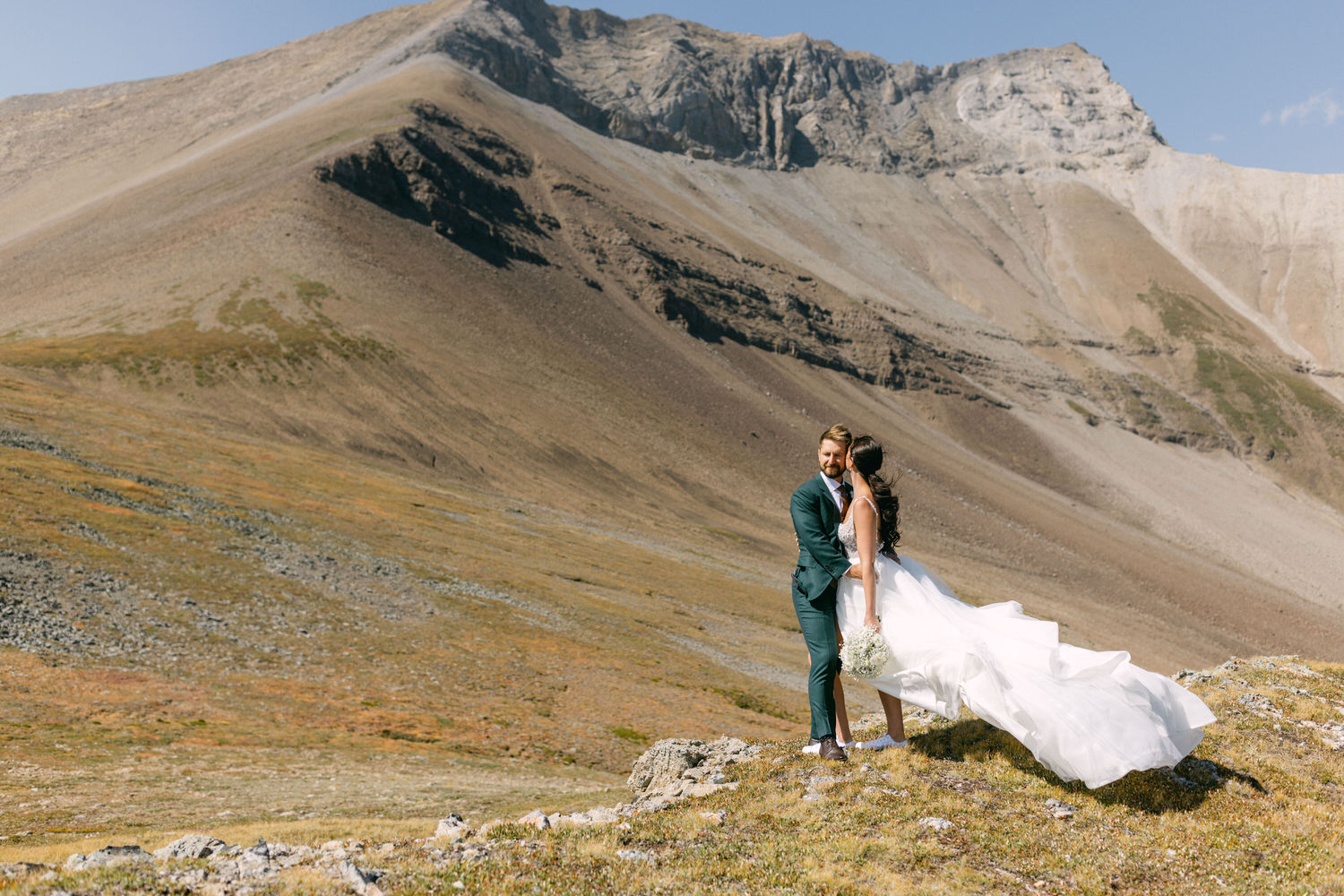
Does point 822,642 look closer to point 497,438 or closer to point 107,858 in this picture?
point 107,858

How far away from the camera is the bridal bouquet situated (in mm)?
10836

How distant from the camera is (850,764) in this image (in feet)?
38.5

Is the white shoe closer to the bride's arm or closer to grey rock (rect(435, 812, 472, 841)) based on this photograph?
the bride's arm

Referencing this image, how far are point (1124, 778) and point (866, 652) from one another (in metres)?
3.79

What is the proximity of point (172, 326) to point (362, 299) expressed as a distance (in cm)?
2103

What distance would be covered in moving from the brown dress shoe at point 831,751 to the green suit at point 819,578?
49 cm

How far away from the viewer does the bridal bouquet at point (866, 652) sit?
35.6 ft

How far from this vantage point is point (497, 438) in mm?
84188

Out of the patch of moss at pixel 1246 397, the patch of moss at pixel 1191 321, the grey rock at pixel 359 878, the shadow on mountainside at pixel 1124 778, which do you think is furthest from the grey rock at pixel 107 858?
the patch of moss at pixel 1191 321

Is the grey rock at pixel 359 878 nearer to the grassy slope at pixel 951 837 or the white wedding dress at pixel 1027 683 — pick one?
the grassy slope at pixel 951 837

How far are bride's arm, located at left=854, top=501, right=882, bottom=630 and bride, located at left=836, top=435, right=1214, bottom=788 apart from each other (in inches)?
0.5

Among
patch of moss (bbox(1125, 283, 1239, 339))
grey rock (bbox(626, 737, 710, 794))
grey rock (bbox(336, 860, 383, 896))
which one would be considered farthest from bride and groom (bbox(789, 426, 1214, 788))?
patch of moss (bbox(1125, 283, 1239, 339))

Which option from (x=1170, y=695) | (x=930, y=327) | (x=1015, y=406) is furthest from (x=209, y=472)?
(x=930, y=327)

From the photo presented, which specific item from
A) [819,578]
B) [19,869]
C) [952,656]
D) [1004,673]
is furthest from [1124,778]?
[19,869]
